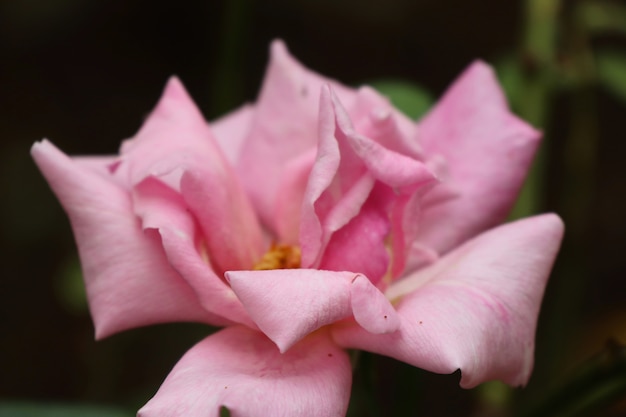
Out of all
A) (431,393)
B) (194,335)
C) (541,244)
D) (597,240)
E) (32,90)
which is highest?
(541,244)

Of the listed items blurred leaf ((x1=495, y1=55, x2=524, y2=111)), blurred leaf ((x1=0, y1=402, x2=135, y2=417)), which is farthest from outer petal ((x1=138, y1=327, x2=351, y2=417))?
blurred leaf ((x1=495, y1=55, x2=524, y2=111))

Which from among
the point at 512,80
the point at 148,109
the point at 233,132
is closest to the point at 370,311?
the point at 233,132

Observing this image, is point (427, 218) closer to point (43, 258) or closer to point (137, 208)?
point (137, 208)

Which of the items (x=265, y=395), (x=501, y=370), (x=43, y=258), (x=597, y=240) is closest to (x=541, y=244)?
(x=501, y=370)

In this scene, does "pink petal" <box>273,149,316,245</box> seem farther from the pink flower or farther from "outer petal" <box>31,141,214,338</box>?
"outer petal" <box>31,141,214,338</box>

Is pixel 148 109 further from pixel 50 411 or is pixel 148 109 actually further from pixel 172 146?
pixel 172 146

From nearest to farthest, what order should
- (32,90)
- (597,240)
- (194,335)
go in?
(194,335) < (597,240) < (32,90)
